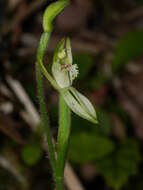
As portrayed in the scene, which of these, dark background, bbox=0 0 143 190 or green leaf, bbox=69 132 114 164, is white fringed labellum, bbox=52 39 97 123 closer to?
dark background, bbox=0 0 143 190

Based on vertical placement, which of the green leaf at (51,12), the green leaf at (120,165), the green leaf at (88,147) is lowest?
the green leaf at (120,165)

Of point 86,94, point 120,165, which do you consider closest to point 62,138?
point 120,165

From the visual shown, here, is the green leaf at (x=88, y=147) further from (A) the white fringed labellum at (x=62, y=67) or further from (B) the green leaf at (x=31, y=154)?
(A) the white fringed labellum at (x=62, y=67)

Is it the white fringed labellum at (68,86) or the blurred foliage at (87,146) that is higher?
the white fringed labellum at (68,86)

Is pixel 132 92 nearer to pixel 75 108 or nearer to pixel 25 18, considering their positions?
pixel 25 18

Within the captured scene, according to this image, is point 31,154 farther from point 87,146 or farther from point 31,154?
point 87,146

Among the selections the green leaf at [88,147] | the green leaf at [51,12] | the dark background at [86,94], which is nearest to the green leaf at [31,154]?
the dark background at [86,94]

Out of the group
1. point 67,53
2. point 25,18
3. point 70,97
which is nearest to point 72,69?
point 67,53

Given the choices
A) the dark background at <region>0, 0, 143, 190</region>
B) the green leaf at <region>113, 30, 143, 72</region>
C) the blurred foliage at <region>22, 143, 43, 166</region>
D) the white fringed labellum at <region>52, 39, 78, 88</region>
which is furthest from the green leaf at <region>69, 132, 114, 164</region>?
the white fringed labellum at <region>52, 39, 78, 88</region>
